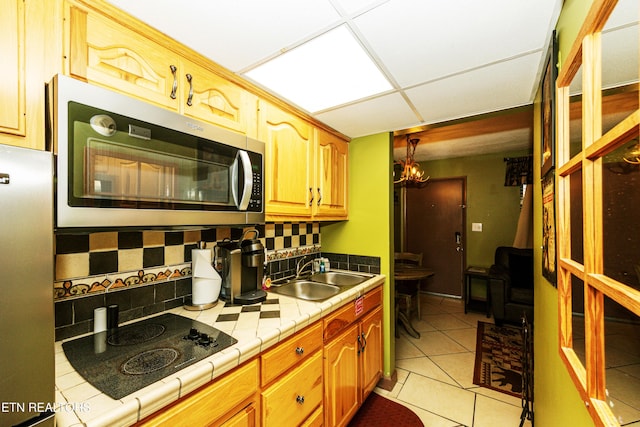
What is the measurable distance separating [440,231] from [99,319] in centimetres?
450

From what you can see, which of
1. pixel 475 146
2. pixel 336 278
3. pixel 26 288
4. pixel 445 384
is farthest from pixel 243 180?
pixel 475 146

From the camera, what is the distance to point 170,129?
3.31 feet

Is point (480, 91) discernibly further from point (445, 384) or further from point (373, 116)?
point (445, 384)

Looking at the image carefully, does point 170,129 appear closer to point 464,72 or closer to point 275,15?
point 275,15

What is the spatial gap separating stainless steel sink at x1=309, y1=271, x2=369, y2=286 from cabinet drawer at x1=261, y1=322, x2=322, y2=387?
2.53ft

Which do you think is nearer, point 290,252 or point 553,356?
point 553,356

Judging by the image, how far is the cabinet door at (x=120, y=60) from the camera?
0.87 metres

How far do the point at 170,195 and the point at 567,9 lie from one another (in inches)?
60.4

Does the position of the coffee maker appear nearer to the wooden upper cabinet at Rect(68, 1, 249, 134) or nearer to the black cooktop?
the black cooktop

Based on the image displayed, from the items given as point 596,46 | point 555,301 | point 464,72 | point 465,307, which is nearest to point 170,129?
point 596,46

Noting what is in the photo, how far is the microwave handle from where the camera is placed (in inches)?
49.5

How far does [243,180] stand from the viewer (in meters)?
1.28

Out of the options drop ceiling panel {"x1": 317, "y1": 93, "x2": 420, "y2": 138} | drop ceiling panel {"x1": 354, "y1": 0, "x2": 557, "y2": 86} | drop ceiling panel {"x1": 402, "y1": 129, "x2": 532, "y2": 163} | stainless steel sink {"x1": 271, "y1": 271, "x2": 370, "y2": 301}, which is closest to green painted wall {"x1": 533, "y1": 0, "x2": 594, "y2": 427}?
drop ceiling panel {"x1": 354, "y1": 0, "x2": 557, "y2": 86}

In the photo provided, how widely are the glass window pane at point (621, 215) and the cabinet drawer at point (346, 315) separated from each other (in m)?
1.21
